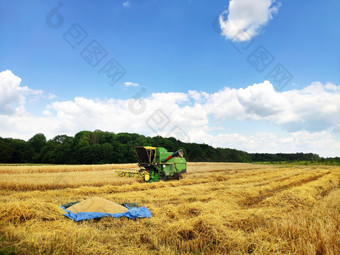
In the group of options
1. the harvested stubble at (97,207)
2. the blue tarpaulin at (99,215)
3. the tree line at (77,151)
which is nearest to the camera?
the blue tarpaulin at (99,215)

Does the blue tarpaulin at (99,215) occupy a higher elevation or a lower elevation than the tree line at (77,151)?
lower

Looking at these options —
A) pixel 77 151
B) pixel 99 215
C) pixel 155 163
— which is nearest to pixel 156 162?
pixel 155 163

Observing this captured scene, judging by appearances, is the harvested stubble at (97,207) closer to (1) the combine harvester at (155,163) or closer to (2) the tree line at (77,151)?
(1) the combine harvester at (155,163)

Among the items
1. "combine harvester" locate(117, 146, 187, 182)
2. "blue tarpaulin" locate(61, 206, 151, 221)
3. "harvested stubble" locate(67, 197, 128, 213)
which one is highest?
"combine harvester" locate(117, 146, 187, 182)

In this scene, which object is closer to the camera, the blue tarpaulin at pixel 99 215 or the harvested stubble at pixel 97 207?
the blue tarpaulin at pixel 99 215

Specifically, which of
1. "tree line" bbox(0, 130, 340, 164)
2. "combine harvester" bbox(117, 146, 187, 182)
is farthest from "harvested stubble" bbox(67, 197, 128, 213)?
A: "tree line" bbox(0, 130, 340, 164)

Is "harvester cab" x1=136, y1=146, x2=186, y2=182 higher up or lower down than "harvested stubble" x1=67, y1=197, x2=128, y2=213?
higher up

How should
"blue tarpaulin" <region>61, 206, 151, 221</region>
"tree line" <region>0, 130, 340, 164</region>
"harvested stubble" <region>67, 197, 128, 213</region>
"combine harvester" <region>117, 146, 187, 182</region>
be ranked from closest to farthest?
"blue tarpaulin" <region>61, 206, 151, 221</region>, "harvested stubble" <region>67, 197, 128, 213</region>, "combine harvester" <region>117, 146, 187, 182</region>, "tree line" <region>0, 130, 340, 164</region>

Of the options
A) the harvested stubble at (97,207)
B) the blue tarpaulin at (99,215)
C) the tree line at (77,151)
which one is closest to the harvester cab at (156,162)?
the harvested stubble at (97,207)

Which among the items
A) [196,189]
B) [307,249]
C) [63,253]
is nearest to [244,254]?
[307,249]

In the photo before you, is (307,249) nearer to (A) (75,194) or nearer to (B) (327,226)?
(B) (327,226)

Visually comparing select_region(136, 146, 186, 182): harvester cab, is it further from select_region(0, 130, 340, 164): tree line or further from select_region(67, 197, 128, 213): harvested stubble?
select_region(0, 130, 340, 164): tree line

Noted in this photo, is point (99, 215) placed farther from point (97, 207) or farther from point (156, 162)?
point (156, 162)

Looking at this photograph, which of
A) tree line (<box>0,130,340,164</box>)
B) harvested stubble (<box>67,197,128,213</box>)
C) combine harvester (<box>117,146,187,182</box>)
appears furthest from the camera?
tree line (<box>0,130,340,164</box>)
